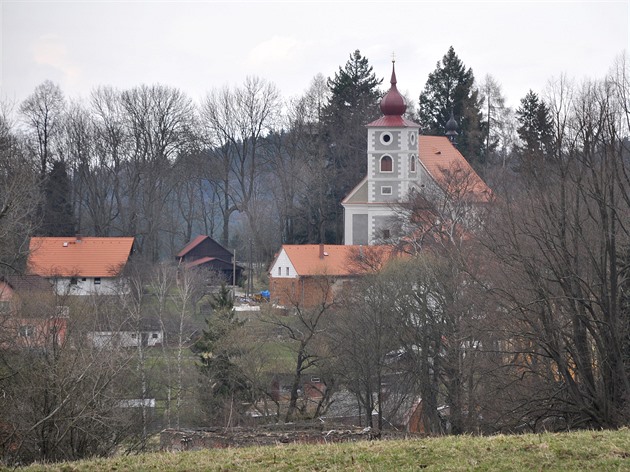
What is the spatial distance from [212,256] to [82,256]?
394 inches

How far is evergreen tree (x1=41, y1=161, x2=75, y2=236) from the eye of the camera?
189 ft

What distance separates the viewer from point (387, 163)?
53.2m

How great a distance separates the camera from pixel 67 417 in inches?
518

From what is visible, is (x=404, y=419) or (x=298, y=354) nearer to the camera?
(x=404, y=419)

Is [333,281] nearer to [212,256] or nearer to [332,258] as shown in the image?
[332,258]

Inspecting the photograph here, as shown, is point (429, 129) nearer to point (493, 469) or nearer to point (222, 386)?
point (222, 386)

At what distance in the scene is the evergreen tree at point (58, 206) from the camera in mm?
57562

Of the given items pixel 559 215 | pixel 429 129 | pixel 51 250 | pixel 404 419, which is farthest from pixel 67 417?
pixel 429 129

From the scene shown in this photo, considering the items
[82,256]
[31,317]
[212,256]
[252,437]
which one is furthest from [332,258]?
[252,437]

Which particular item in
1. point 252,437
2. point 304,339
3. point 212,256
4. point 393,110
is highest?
point 393,110

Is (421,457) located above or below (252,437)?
above

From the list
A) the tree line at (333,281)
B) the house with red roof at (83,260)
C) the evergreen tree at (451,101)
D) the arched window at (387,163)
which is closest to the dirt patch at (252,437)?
the tree line at (333,281)

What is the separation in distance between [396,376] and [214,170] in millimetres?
40399

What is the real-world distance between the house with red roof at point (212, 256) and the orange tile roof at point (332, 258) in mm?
7665
